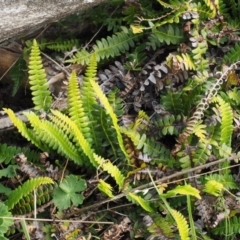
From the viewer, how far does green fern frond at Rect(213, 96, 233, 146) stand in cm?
312

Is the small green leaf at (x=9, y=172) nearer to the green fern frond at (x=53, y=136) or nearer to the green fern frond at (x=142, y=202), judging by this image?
the green fern frond at (x=53, y=136)

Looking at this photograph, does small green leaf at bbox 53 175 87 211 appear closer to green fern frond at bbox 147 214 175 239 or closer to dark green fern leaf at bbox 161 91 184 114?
green fern frond at bbox 147 214 175 239

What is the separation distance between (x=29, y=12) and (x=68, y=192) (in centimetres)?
110

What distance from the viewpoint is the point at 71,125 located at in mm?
3074

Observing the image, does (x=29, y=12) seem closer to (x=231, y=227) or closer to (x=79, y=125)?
(x=79, y=125)

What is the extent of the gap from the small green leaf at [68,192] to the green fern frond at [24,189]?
132 millimetres

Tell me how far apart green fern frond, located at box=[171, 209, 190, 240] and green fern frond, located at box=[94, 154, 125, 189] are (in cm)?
38

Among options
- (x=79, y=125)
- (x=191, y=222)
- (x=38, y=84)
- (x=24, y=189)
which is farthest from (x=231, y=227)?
(x=38, y=84)

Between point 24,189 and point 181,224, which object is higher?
point 24,189

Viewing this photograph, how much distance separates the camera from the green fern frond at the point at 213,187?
300 cm

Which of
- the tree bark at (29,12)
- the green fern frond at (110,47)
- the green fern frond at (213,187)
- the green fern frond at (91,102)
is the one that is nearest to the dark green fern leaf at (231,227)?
the green fern frond at (213,187)

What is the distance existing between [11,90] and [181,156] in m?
1.37

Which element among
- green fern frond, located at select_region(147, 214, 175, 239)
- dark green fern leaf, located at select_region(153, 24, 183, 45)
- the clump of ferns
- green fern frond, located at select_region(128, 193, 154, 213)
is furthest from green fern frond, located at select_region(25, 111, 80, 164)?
dark green fern leaf, located at select_region(153, 24, 183, 45)

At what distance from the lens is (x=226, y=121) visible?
3135 mm
